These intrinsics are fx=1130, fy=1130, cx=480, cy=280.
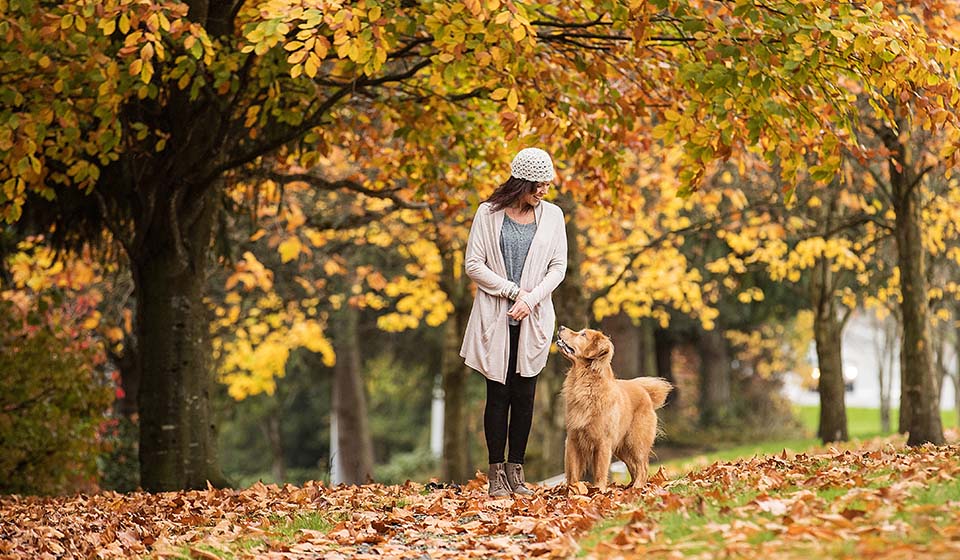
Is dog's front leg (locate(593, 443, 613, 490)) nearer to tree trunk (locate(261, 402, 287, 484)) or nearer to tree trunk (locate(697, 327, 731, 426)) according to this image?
tree trunk (locate(261, 402, 287, 484))

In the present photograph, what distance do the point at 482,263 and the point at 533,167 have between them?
0.72 metres

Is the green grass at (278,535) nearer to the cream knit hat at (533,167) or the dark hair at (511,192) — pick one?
the dark hair at (511,192)

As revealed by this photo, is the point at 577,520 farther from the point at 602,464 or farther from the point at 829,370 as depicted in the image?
the point at 829,370

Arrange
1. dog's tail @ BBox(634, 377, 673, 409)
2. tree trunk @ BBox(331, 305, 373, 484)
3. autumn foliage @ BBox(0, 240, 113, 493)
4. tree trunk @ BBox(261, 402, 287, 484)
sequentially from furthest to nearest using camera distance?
tree trunk @ BBox(261, 402, 287, 484), tree trunk @ BBox(331, 305, 373, 484), autumn foliage @ BBox(0, 240, 113, 493), dog's tail @ BBox(634, 377, 673, 409)

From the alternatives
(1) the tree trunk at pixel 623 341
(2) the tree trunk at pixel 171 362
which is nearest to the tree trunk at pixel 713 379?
(1) the tree trunk at pixel 623 341

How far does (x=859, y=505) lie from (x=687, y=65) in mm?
3841

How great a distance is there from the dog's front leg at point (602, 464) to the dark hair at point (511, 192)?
174 centimetres

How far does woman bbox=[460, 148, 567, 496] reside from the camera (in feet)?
24.4

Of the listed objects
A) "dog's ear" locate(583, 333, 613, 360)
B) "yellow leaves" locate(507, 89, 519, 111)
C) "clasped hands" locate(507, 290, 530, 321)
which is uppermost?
"yellow leaves" locate(507, 89, 519, 111)

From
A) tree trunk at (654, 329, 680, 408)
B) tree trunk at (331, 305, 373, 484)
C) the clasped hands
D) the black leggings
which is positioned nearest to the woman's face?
the clasped hands

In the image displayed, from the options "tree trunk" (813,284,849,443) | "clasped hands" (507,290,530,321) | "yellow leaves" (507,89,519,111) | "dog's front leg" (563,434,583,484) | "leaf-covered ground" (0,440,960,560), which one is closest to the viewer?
"leaf-covered ground" (0,440,960,560)

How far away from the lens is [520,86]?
9.83 meters

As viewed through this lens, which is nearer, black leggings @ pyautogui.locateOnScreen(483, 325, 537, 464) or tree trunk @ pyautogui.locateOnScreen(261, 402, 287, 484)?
black leggings @ pyautogui.locateOnScreen(483, 325, 537, 464)

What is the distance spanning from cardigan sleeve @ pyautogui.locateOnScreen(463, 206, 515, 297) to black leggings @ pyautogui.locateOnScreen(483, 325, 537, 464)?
1.04 ft
